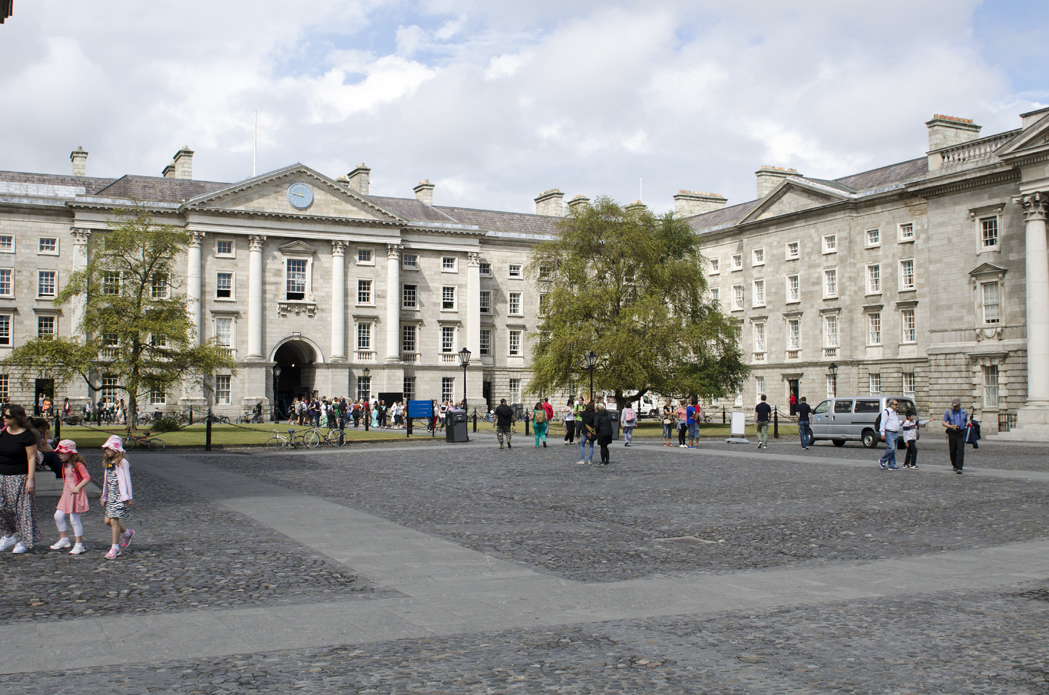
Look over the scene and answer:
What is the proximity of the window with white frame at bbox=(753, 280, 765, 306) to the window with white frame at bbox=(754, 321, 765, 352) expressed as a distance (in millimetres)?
1318

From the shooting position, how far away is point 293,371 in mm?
71500

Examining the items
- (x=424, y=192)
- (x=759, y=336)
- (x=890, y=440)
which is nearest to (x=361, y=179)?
(x=424, y=192)

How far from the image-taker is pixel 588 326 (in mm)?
48062

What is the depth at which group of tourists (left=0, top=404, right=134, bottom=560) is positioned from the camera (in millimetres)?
11156

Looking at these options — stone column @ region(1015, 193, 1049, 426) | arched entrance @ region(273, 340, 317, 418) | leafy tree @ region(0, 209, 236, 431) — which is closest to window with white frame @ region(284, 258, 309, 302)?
arched entrance @ region(273, 340, 317, 418)

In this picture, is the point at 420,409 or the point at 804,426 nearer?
the point at 804,426

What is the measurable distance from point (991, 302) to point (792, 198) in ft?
55.1

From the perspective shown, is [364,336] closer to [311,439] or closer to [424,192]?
[424,192]

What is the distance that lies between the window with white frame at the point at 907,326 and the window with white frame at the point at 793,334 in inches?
299

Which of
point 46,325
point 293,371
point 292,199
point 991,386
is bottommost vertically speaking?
point 991,386

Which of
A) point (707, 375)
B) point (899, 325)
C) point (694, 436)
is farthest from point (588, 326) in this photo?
point (899, 325)

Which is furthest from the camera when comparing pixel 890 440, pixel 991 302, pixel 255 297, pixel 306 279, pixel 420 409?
pixel 306 279

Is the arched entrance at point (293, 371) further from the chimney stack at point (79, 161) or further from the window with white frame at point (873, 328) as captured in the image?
the window with white frame at point (873, 328)

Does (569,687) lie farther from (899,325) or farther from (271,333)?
(271,333)
